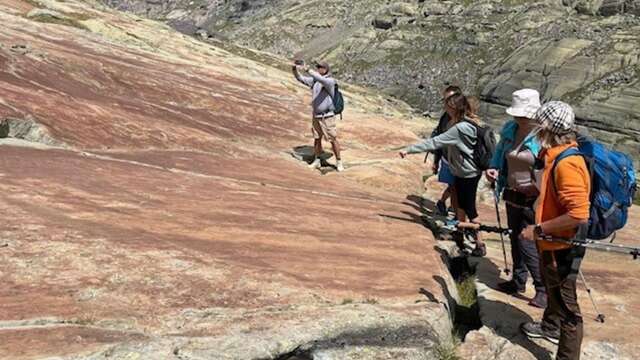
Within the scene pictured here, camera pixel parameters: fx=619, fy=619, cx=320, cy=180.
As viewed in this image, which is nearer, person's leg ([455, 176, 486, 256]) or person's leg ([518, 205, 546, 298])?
person's leg ([518, 205, 546, 298])

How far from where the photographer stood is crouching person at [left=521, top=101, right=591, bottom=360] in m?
6.96

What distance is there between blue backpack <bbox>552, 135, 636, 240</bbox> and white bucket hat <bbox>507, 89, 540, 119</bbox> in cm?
186

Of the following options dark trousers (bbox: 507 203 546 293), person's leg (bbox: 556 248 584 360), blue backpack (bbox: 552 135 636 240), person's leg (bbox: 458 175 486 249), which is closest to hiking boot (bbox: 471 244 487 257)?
person's leg (bbox: 458 175 486 249)

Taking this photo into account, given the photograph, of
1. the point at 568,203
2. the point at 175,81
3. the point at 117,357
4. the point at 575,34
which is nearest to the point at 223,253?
the point at 117,357

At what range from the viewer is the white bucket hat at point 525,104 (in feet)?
29.9

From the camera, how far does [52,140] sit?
14.6 metres

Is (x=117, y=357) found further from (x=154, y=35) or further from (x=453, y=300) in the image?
(x=154, y=35)

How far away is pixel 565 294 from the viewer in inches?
302

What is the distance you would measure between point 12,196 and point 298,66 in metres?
9.67

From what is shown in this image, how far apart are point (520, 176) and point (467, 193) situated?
2.60 metres

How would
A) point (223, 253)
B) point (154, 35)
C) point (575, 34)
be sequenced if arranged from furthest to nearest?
point (575, 34) < point (154, 35) < point (223, 253)

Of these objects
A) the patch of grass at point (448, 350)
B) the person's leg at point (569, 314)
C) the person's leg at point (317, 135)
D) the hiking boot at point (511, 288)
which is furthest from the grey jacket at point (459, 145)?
the person's leg at point (317, 135)

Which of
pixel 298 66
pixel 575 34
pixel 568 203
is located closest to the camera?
pixel 568 203

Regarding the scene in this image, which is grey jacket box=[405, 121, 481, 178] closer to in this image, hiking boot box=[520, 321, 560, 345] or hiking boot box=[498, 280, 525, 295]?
hiking boot box=[498, 280, 525, 295]
